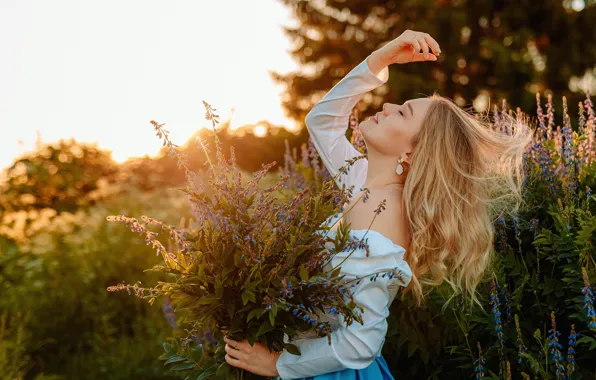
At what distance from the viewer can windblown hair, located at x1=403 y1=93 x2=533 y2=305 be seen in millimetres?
2443

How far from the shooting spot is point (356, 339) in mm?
2078

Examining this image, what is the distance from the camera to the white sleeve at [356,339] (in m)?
2.08


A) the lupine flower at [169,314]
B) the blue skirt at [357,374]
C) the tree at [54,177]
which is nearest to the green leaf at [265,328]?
the blue skirt at [357,374]

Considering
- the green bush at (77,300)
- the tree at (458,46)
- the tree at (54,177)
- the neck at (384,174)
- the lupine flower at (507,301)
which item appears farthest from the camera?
the tree at (458,46)

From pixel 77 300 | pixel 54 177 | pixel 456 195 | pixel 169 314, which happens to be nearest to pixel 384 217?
pixel 456 195

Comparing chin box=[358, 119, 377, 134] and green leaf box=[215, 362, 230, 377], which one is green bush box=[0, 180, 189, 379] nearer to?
green leaf box=[215, 362, 230, 377]

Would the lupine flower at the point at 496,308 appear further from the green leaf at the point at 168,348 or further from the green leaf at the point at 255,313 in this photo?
the green leaf at the point at 168,348

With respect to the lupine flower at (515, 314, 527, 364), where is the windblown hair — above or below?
above

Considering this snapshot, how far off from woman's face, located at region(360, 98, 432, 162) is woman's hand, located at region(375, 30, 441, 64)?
9.4 inches

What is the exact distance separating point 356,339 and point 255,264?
0.47m

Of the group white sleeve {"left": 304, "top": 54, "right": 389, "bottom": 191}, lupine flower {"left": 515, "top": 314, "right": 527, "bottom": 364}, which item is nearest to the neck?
white sleeve {"left": 304, "top": 54, "right": 389, "bottom": 191}

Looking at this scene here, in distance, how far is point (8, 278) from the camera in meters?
6.28

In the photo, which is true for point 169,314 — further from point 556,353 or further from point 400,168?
point 556,353

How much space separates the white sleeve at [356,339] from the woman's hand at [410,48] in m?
0.93
